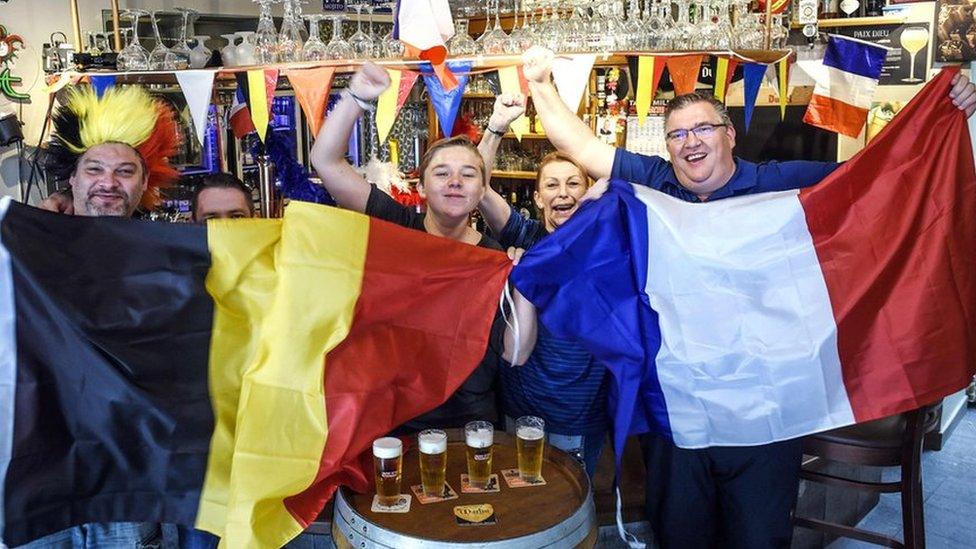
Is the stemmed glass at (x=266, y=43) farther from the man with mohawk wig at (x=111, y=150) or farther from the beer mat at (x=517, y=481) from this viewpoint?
the beer mat at (x=517, y=481)

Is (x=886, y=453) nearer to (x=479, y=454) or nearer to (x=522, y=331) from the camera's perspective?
(x=522, y=331)

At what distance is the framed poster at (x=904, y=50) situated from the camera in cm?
546

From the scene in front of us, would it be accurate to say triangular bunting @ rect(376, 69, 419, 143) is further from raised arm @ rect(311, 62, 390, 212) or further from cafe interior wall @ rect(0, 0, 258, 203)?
cafe interior wall @ rect(0, 0, 258, 203)

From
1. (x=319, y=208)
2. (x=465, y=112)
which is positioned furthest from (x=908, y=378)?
(x=465, y=112)

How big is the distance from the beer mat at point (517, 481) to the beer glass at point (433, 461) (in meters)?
0.17

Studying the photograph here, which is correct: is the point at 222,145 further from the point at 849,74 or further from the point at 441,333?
the point at 441,333

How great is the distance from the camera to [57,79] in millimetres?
5383

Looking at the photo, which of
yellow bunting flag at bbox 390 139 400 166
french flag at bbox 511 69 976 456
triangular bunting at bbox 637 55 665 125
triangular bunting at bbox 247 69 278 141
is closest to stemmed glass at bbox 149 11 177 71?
triangular bunting at bbox 247 69 278 141

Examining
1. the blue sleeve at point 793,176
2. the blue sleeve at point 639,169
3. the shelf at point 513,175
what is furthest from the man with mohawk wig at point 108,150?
the shelf at point 513,175

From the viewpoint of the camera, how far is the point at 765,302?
2.38 metres

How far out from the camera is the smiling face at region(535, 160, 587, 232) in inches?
121

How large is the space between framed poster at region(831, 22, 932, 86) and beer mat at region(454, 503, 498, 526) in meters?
4.72

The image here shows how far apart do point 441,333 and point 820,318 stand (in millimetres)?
1022

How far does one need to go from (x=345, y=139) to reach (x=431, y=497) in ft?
4.31
